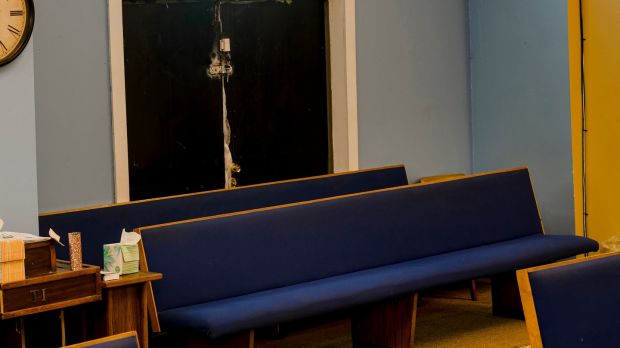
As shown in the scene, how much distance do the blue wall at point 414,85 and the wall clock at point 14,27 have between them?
11.2 feet

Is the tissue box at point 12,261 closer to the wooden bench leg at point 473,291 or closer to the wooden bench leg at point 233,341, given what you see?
the wooden bench leg at point 233,341

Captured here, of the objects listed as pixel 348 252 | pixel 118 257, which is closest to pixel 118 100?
pixel 348 252

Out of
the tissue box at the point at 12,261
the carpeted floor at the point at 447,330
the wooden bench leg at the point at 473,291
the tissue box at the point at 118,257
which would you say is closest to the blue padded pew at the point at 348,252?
the tissue box at the point at 118,257

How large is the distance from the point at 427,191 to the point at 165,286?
1.99m

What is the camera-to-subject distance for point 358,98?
8242 mm

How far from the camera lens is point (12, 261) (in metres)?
4.64

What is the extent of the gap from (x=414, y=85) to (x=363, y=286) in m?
3.27

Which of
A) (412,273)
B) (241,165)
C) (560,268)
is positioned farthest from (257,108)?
(560,268)

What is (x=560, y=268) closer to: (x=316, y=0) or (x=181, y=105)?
(x=181, y=105)

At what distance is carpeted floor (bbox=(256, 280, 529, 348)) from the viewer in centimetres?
645

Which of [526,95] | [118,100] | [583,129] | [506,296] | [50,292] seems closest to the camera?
[50,292]

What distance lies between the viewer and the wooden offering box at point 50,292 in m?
4.61

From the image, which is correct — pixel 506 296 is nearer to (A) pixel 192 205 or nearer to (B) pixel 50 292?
(A) pixel 192 205

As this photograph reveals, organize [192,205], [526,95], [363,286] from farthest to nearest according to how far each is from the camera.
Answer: [526,95]
[192,205]
[363,286]
